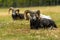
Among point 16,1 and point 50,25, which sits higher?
point 50,25

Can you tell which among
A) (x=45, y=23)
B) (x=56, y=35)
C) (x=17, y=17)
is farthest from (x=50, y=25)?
(x=17, y=17)

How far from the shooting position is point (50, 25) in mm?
16531

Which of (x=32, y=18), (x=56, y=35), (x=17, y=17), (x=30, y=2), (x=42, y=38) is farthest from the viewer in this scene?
(x=30, y=2)

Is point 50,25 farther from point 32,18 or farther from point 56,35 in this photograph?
point 56,35

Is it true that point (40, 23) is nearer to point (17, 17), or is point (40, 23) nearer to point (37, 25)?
point (37, 25)

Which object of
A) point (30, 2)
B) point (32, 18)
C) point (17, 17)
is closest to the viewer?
point (32, 18)

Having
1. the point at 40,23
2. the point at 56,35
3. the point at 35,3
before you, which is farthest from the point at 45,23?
the point at 35,3

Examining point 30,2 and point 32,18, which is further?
point 30,2

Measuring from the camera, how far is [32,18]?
16.2 m

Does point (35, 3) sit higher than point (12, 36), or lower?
lower

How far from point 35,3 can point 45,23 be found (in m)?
65.1

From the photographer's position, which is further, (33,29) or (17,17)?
(17,17)

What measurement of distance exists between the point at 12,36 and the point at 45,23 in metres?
3.51

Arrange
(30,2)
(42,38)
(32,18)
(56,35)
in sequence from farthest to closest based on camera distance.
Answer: (30,2) < (32,18) < (56,35) < (42,38)
